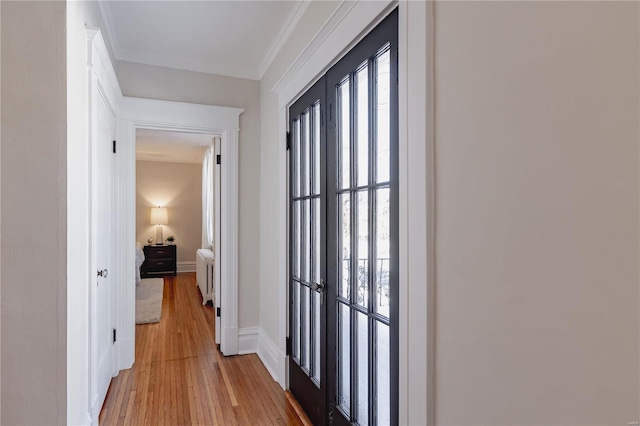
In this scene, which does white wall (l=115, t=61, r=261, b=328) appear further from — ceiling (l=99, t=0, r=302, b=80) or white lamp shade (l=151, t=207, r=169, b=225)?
white lamp shade (l=151, t=207, r=169, b=225)

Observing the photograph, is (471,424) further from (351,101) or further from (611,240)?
(351,101)

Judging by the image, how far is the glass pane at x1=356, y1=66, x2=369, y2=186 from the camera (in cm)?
162

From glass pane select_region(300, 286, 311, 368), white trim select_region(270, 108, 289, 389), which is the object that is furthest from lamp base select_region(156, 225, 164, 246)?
glass pane select_region(300, 286, 311, 368)

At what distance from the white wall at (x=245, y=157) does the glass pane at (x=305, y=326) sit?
112 cm

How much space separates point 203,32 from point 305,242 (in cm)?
178

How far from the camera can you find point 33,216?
4.59 feet

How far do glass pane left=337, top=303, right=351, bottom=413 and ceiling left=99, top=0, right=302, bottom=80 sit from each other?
6.25 ft

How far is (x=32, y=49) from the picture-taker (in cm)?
140

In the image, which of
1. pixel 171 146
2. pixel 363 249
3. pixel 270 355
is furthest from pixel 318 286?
pixel 171 146

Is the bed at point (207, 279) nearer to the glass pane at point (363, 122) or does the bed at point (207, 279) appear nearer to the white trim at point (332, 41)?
the white trim at point (332, 41)

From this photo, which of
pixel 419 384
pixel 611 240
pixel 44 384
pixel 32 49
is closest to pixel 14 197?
pixel 32 49

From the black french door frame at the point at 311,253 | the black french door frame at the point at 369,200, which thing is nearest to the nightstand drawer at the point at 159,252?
the black french door frame at the point at 311,253

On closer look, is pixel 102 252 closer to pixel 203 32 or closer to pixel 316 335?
pixel 316 335

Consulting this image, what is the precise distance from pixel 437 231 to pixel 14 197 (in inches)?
61.6
